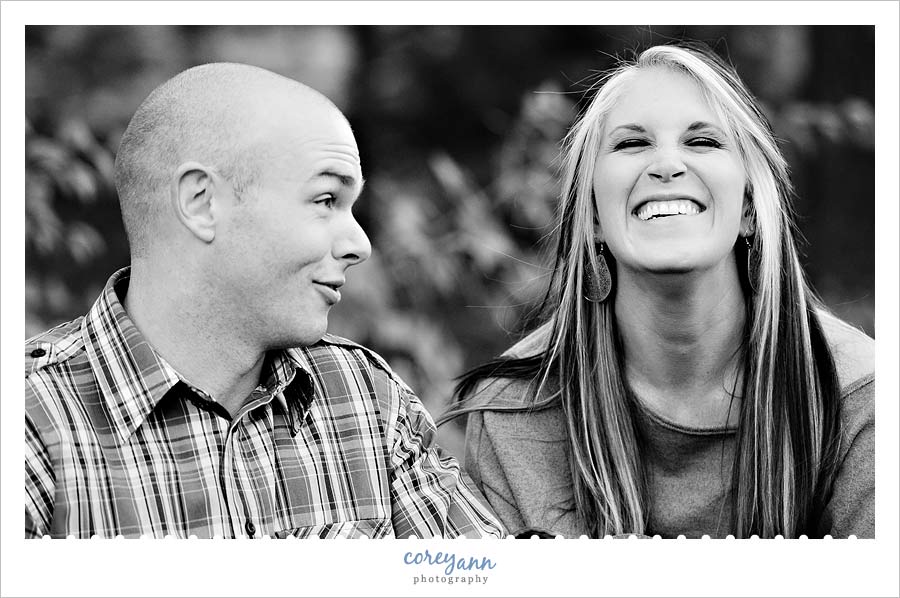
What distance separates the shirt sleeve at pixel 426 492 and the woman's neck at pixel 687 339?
18.6 inches

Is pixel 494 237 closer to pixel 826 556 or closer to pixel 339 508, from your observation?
pixel 339 508

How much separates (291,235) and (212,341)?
10.3 inches

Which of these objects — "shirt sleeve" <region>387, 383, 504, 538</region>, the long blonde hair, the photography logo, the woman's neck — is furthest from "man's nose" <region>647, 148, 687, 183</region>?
the photography logo

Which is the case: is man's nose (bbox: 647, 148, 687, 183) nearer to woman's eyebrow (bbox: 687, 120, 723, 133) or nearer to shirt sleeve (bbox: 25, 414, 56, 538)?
woman's eyebrow (bbox: 687, 120, 723, 133)

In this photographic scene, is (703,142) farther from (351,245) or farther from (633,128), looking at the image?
(351,245)

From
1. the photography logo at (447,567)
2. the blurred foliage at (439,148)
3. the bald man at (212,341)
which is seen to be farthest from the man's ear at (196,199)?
the photography logo at (447,567)

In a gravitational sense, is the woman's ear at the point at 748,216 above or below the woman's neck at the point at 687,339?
above

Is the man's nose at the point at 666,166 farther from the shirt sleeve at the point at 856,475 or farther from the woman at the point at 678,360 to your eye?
the shirt sleeve at the point at 856,475

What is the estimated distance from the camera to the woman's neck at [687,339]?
2.43 meters

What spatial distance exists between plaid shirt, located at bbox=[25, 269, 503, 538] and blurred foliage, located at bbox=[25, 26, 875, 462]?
32cm

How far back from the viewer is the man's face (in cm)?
211

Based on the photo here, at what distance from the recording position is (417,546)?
218 centimetres

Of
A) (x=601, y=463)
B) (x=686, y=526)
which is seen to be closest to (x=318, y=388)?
(x=601, y=463)

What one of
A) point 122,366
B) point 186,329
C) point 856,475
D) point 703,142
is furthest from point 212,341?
point 856,475
